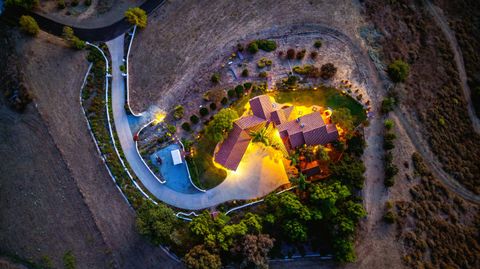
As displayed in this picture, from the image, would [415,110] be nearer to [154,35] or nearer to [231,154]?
[231,154]

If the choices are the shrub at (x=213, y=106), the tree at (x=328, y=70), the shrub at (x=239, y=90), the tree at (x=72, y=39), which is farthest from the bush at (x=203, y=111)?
the tree at (x=72, y=39)

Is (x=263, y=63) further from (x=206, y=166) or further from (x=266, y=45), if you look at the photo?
(x=206, y=166)

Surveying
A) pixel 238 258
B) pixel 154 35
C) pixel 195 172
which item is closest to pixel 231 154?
pixel 195 172

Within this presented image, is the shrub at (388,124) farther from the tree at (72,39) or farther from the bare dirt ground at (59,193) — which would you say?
the tree at (72,39)

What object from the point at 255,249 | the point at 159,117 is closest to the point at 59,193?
the point at 159,117

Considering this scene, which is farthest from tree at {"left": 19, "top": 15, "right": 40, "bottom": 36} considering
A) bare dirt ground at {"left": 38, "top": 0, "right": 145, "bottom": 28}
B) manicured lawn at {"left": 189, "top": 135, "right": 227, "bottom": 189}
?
manicured lawn at {"left": 189, "top": 135, "right": 227, "bottom": 189}

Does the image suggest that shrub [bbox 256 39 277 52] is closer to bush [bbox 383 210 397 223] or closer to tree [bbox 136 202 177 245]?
tree [bbox 136 202 177 245]
